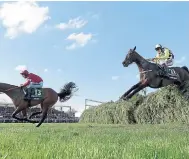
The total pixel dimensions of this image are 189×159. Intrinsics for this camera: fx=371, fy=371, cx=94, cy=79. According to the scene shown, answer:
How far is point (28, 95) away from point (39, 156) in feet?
47.6

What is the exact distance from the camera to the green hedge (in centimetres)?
1711

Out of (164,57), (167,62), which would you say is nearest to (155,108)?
(167,62)

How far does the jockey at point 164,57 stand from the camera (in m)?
18.0

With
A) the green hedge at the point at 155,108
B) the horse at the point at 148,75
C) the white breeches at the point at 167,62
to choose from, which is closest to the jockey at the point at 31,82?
the horse at the point at 148,75

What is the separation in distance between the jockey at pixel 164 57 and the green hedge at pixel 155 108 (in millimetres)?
1107

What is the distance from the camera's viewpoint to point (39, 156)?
3.15 meters

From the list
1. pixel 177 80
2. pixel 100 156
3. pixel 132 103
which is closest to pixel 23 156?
pixel 100 156

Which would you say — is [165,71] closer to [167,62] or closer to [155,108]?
[167,62]

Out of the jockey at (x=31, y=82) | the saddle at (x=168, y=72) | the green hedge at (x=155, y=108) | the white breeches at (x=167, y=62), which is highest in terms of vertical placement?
the white breeches at (x=167, y=62)

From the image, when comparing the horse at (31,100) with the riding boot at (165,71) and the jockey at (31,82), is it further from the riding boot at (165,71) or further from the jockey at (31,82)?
the riding boot at (165,71)

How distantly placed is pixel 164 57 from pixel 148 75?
120cm

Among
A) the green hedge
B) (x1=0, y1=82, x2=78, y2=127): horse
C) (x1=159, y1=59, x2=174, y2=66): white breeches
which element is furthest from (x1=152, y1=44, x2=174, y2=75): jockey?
(x1=0, y1=82, x2=78, y2=127): horse

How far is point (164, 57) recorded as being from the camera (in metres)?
18.2

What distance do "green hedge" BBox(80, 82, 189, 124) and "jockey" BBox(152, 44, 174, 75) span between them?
111cm
